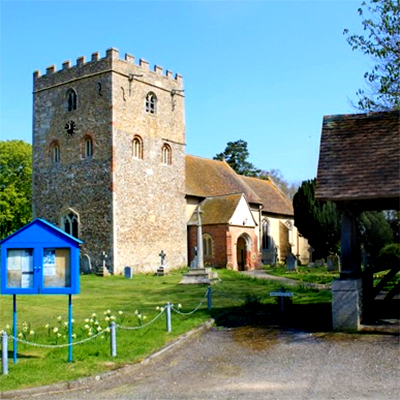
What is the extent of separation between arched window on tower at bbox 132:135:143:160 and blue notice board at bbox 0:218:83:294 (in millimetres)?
23070

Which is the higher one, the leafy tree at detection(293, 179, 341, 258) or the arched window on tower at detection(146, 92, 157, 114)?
the arched window on tower at detection(146, 92, 157, 114)

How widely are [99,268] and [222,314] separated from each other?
59.5 feet

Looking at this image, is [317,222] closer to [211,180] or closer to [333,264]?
[333,264]

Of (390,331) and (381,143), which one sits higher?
(381,143)

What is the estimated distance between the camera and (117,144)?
30.5 metres

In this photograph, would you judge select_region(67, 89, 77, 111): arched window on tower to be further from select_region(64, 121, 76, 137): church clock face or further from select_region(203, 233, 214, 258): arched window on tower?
select_region(203, 233, 214, 258): arched window on tower

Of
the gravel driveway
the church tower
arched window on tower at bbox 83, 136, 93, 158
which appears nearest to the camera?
the gravel driveway

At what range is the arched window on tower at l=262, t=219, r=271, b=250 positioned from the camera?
41.6 m

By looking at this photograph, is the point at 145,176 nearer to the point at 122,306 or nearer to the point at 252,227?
the point at 252,227

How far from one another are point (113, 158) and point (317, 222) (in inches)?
591

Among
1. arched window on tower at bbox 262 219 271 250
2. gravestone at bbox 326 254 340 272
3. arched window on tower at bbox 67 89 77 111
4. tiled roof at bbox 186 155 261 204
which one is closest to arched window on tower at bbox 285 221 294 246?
arched window on tower at bbox 262 219 271 250

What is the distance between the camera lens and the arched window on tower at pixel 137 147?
3198 centimetres

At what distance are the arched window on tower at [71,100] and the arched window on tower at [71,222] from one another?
6349 mm

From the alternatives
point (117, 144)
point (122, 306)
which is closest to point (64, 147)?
point (117, 144)
